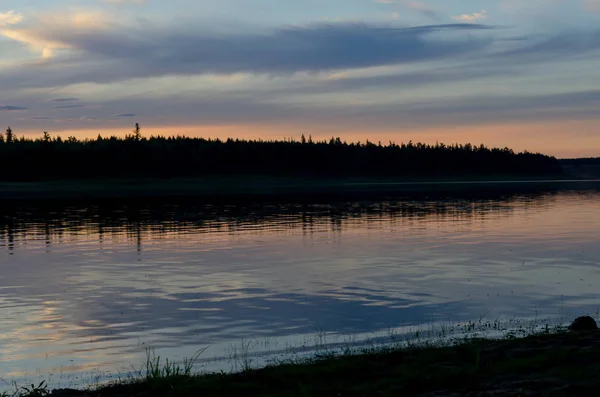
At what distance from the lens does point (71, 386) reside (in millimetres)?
15188

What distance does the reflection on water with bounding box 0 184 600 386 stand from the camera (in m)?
20.0

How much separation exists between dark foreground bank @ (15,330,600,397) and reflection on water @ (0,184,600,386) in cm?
409

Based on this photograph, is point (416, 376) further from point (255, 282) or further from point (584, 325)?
point (255, 282)

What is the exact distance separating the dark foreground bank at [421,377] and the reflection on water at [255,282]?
409 centimetres

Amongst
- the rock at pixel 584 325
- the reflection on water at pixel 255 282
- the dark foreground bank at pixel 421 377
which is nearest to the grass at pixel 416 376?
the dark foreground bank at pixel 421 377

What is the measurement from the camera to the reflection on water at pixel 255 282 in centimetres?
2003

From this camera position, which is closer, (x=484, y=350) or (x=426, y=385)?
(x=426, y=385)

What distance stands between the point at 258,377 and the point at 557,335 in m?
7.08

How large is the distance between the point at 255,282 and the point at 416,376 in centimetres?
1661

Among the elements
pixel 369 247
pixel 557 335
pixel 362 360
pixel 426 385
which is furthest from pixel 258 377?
pixel 369 247

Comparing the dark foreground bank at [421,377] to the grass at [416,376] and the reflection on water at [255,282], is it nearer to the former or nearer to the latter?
the grass at [416,376]

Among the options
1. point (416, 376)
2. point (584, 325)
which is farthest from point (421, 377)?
point (584, 325)

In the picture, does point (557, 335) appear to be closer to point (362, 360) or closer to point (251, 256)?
point (362, 360)

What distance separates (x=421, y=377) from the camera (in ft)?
41.4
